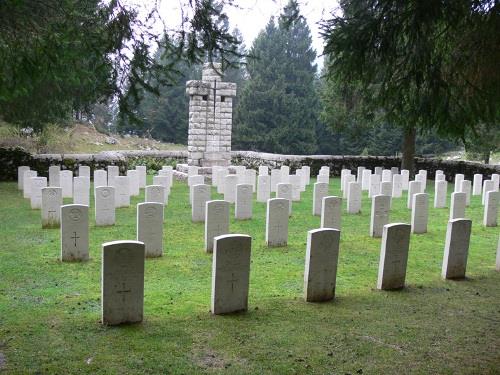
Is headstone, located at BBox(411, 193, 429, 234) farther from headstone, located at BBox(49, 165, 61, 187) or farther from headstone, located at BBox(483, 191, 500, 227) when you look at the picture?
headstone, located at BBox(49, 165, 61, 187)

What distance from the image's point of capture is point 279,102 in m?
40.8

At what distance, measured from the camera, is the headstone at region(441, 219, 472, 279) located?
7.04 m

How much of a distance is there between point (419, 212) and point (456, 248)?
132 inches

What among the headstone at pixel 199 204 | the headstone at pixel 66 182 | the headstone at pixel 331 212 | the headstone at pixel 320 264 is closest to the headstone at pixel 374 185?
the headstone at pixel 331 212

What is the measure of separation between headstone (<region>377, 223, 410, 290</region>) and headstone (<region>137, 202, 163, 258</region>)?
340 cm

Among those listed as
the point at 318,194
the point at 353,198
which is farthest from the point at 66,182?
the point at 353,198

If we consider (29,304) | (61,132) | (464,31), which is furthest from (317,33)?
(61,132)

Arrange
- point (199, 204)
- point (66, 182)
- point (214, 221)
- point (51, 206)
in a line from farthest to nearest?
point (66, 182) < point (199, 204) < point (51, 206) < point (214, 221)

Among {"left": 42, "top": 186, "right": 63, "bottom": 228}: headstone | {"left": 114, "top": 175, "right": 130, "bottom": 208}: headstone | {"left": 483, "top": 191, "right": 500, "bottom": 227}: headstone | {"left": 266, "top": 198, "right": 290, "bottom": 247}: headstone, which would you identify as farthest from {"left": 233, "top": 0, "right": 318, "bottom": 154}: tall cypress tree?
{"left": 266, "top": 198, "right": 290, "bottom": 247}: headstone

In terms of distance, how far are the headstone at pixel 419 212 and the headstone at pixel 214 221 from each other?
13.4 ft

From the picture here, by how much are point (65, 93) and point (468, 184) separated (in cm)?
1191

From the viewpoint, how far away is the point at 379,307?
5895 mm

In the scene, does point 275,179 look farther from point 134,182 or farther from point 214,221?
point 214,221

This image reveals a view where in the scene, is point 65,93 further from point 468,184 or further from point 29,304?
point 468,184
